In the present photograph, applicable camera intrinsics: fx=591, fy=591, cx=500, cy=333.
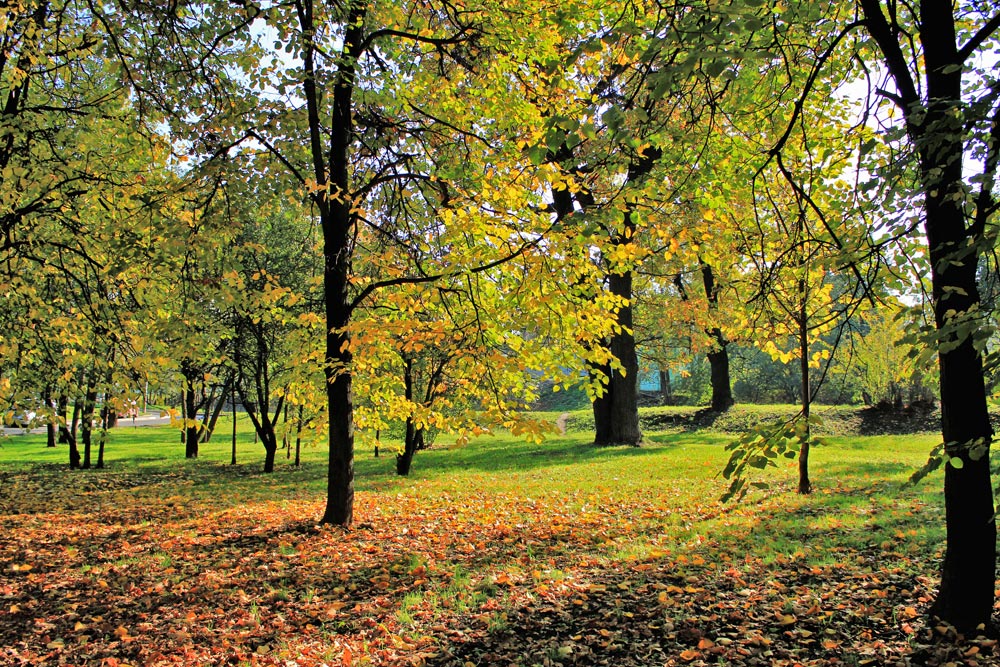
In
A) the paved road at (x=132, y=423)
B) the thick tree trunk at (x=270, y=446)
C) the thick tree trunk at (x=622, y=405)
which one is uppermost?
the thick tree trunk at (x=622, y=405)

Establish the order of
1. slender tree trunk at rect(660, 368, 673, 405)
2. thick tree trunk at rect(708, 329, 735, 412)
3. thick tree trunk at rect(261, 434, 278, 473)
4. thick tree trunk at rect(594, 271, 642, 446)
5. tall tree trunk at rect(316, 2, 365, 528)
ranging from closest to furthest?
tall tree trunk at rect(316, 2, 365, 528)
thick tree trunk at rect(594, 271, 642, 446)
thick tree trunk at rect(261, 434, 278, 473)
thick tree trunk at rect(708, 329, 735, 412)
slender tree trunk at rect(660, 368, 673, 405)

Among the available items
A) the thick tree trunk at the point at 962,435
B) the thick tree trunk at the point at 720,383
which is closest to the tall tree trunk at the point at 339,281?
the thick tree trunk at the point at 962,435

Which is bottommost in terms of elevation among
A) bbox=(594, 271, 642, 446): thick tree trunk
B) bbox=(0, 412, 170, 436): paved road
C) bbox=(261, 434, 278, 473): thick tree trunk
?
bbox=(0, 412, 170, 436): paved road

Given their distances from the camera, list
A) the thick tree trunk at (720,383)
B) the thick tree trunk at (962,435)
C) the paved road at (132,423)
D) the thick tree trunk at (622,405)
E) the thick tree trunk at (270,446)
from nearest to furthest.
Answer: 1. the thick tree trunk at (962,435)
2. the thick tree trunk at (622,405)
3. the thick tree trunk at (270,446)
4. the thick tree trunk at (720,383)
5. the paved road at (132,423)

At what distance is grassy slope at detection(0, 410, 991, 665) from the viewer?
159 inches

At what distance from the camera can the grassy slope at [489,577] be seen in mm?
4031

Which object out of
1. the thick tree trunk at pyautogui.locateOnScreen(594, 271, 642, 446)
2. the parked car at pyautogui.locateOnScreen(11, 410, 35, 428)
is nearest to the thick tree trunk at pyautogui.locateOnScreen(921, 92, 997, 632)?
the parked car at pyautogui.locateOnScreen(11, 410, 35, 428)

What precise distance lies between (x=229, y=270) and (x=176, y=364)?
130 centimetres

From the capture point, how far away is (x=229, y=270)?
23.5 ft

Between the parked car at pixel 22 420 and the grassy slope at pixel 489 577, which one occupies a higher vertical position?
the parked car at pixel 22 420

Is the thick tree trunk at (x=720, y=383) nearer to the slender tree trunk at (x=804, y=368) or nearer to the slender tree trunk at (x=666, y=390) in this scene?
the slender tree trunk at (x=666, y=390)

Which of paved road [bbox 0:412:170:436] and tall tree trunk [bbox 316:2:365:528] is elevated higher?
tall tree trunk [bbox 316:2:365:528]

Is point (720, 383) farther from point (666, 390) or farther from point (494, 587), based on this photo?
point (494, 587)

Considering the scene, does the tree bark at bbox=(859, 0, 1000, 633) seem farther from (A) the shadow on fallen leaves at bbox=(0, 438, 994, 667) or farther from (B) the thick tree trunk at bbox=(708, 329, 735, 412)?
(B) the thick tree trunk at bbox=(708, 329, 735, 412)
